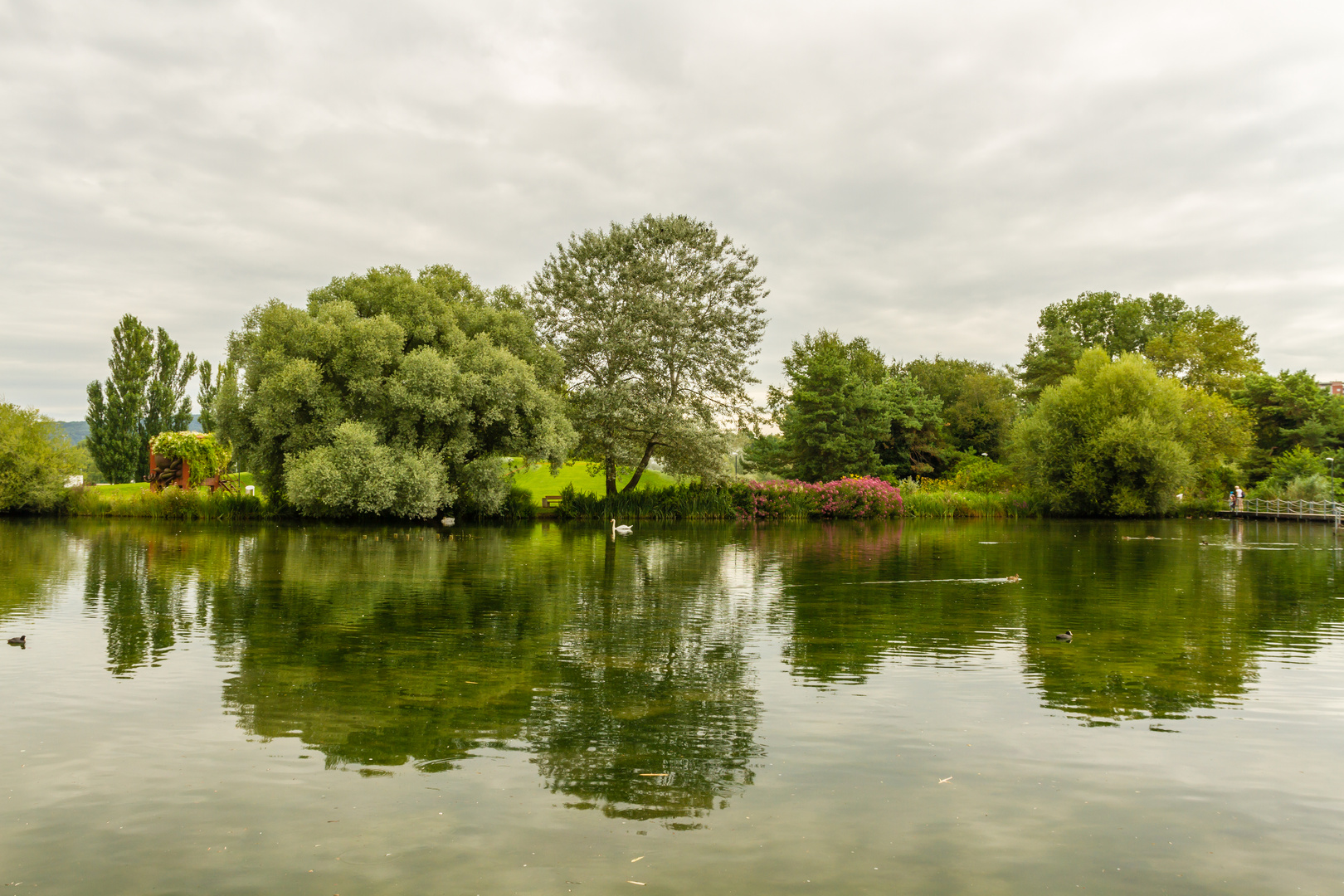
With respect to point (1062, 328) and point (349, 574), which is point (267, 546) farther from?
point (1062, 328)

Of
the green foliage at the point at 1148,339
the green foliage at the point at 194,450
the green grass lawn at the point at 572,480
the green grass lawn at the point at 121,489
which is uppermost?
the green foliage at the point at 1148,339

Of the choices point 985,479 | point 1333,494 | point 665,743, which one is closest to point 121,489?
point 665,743

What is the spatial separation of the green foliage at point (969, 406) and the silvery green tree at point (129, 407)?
60130mm

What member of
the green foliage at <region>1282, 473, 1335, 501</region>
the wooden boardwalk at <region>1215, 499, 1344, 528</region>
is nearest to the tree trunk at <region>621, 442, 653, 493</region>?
the wooden boardwalk at <region>1215, 499, 1344, 528</region>

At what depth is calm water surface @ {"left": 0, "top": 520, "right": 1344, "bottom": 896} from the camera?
527 cm

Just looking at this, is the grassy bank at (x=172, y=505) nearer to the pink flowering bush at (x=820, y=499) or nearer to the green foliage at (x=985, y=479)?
the pink flowering bush at (x=820, y=499)

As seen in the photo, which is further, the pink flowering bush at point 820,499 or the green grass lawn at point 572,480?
the green grass lawn at point 572,480

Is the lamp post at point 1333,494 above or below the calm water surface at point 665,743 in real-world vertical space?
above

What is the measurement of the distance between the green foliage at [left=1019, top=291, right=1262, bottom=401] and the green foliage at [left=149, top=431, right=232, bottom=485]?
198 ft

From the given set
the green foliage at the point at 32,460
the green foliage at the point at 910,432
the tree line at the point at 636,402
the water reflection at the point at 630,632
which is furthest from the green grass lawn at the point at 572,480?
the water reflection at the point at 630,632

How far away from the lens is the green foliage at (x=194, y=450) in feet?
161

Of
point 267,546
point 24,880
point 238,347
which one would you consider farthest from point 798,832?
point 238,347

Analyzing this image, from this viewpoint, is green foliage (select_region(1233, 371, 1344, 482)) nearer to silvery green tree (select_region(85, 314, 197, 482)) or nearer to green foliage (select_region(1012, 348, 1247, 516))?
green foliage (select_region(1012, 348, 1247, 516))

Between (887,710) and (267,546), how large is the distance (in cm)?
2477
